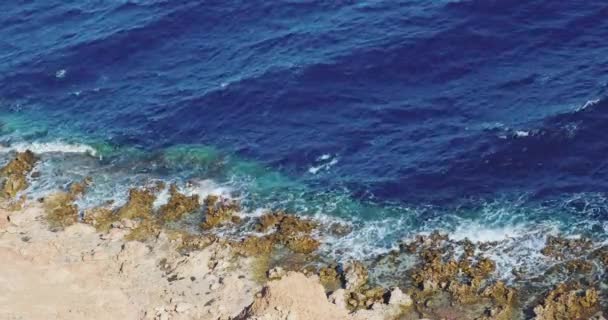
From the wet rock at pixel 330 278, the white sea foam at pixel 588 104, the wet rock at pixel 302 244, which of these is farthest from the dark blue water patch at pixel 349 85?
the wet rock at pixel 330 278

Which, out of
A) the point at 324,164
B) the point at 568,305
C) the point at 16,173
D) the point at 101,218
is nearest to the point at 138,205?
the point at 101,218

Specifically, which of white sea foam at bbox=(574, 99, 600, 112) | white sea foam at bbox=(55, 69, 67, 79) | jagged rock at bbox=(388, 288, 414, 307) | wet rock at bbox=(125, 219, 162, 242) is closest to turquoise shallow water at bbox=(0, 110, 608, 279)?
wet rock at bbox=(125, 219, 162, 242)

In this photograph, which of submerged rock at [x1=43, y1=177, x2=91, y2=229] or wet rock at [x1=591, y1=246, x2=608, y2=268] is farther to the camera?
submerged rock at [x1=43, y1=177, x2=91, y2=229]

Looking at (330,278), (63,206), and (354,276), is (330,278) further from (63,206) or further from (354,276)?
(63,206)

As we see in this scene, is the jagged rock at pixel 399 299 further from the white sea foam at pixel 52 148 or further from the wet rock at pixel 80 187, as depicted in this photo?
the white sea foam at pixel 52 148

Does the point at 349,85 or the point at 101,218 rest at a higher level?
the point at 349,85

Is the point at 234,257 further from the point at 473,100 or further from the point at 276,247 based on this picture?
the point at 473,100

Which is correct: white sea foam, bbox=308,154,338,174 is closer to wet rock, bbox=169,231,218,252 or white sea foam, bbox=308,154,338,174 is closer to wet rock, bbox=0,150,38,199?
wet rock, bbox=169,231,218,252
